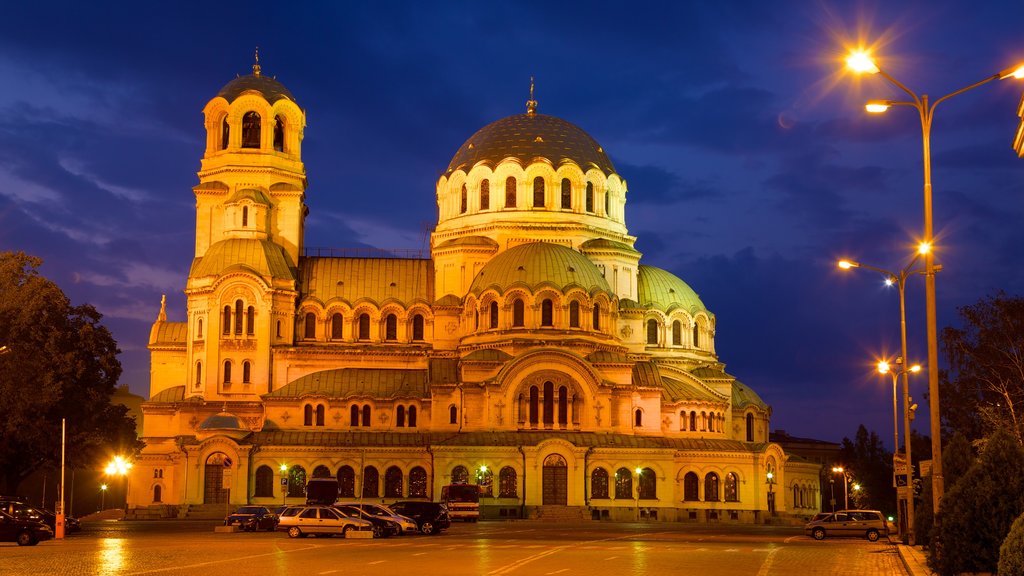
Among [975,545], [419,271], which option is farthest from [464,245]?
[975,545]

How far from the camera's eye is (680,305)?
9269cm

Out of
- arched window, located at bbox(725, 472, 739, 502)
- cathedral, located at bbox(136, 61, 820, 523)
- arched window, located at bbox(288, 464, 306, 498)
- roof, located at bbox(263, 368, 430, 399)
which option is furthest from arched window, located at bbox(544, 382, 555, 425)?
arched window, located at bbox(288, 464, 306, 498)

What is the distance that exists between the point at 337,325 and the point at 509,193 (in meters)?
14.0

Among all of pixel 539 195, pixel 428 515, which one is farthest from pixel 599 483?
pixel 428 515

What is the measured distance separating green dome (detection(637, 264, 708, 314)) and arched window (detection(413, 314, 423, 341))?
14.9 metres

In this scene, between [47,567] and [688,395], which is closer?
[47,567]

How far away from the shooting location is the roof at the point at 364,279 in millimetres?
88188

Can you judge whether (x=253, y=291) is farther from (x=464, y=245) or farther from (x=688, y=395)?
(x=688, y=395)

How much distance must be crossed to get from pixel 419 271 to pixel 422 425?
41.1 feet

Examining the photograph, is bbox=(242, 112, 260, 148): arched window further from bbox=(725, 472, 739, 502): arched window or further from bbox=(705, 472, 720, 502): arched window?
bbox=(725, 472, 739, 502): arched window

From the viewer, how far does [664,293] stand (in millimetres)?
93188

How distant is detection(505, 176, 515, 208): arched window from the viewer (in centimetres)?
8944

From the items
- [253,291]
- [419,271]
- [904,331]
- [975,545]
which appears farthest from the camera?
[419,271]

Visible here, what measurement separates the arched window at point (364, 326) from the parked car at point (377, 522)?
120 ft
